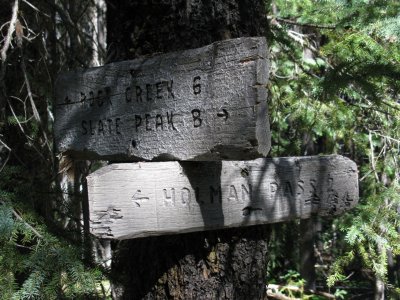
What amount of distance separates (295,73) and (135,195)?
8.96ft

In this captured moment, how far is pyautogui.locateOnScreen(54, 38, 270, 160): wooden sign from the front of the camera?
4.95 feet

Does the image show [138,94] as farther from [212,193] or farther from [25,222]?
[25,222]

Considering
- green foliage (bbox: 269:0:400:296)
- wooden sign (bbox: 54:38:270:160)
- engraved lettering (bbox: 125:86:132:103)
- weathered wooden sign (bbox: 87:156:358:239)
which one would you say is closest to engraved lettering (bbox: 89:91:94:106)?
wooden sign (bbox: 54:38:270:160)

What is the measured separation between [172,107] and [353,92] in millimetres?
2475

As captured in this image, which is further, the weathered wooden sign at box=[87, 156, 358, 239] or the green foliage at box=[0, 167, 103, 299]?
the green foliage at box=[0, 167, 103, 299]

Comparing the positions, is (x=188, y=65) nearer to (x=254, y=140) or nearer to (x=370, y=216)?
(x=254, y=140)

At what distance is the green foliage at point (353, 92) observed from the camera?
9.87 feet

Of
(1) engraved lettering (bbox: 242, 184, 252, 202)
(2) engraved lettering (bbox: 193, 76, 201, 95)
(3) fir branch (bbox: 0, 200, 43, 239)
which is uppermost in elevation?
(2) engraved lettering (bbox: 193, 76, 201, 95)

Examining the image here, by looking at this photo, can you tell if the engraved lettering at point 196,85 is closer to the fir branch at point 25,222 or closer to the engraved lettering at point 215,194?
the engraved lettering at point 215,194

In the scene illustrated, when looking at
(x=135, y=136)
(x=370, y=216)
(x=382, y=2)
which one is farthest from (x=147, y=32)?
(x=370, y=216)

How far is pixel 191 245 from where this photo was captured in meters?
2.15

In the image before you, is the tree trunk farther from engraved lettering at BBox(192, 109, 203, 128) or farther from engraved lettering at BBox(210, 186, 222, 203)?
engraved lettering at BBox(192, 109, 203, 128)

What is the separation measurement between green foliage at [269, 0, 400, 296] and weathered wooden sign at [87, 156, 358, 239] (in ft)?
1.91

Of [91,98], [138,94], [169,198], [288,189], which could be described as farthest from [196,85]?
[288,189]
